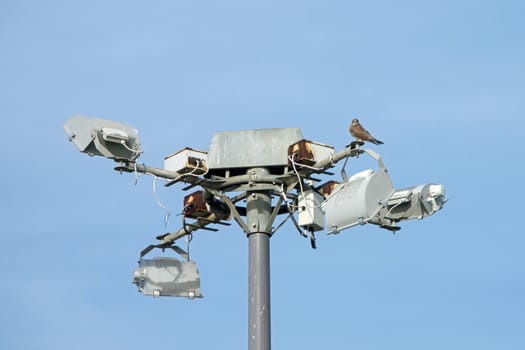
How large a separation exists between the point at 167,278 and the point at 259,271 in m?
4.59

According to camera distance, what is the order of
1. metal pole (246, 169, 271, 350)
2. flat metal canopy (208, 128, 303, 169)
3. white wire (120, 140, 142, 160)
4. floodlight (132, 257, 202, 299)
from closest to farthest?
metal pole (246, 169, 271, 350)
white wire (120, 140, 142, 160)
flat metal canopy (208, 128, 303, 169)
floodlight (132, 257, 202, 299)

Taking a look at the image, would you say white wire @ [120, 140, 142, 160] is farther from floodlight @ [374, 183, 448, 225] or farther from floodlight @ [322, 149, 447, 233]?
floodlight @ [374, 183, 448, 225]

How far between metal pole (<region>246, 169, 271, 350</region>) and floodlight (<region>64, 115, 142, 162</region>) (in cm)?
254

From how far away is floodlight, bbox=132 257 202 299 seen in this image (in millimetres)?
28297

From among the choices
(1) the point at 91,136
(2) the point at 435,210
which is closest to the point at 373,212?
(2) the point at 435,210

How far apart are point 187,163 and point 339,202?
11.5ft

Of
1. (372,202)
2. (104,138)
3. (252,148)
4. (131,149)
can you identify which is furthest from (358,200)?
(104,138)

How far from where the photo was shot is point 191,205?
26.8 m

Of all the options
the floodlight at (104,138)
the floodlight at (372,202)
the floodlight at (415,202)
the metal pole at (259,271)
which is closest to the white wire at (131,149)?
the floodlight at (104,138)

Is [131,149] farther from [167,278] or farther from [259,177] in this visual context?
[167,278]

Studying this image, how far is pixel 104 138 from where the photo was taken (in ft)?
82.5

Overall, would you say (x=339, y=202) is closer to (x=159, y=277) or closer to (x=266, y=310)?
(x=266, y=310)

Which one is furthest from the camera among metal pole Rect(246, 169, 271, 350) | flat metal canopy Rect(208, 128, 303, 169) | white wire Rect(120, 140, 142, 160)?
flat metal canopy Rect(208, 128, 303, 169)

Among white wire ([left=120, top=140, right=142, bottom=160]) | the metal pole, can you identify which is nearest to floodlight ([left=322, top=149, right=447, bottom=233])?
the metal pole
